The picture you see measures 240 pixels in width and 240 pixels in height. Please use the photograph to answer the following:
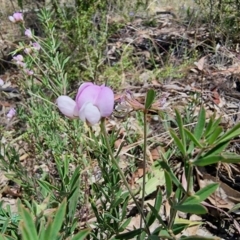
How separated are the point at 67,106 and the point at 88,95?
0.06 metres

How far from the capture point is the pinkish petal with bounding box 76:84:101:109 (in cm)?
111

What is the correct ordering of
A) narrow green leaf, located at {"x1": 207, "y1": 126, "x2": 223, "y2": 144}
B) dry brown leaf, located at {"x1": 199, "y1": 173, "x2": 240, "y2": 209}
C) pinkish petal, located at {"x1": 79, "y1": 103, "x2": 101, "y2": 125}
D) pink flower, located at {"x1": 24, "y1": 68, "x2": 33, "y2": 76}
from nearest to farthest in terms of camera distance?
narrow green leaf, located at {"x1": 207, "y1": 126, "x2": 223, "y2": 144}
pinkish petal, located at {"x1": 79, "y1": 103, "x2": 101, "y2": 125}
dry brown leaf, located at {"x1": 199, "y1": 173, "x2": 240, "y2": 209}
pink flower, located at {"x1": 24, "y1": 68, "x2": 33, "y2": 76}

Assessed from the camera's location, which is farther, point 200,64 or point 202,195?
point 200,64

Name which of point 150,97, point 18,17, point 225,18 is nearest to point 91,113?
point 150,97

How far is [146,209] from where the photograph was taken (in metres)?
2.11

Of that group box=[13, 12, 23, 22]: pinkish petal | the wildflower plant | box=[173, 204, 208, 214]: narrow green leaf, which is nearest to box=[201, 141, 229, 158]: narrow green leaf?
the wildflower plant

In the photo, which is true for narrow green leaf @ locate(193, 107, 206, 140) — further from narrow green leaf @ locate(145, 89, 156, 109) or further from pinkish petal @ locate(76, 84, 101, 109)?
pinkish petal @ locate(76, 84, 101, 109)

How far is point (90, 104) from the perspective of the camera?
3.58 feet

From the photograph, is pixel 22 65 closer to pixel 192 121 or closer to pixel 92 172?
pixel 92 172

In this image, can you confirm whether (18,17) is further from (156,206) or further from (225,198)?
(156,206)

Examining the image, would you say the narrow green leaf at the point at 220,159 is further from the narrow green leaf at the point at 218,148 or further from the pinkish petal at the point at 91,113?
the pinkish petal at the point at 91,113

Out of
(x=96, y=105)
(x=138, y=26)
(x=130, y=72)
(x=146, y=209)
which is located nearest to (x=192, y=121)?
(x=146, y=209)

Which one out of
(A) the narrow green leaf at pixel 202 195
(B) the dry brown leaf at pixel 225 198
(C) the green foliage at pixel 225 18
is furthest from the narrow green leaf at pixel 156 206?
(C) the green foliage at pixel 225 18

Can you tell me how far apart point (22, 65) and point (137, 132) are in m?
0.73
